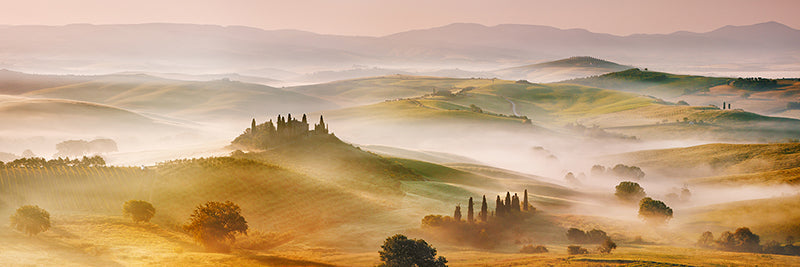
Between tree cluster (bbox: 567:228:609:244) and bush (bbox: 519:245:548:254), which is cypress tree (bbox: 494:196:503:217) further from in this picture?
bush (bbox: 519:245:548:254)

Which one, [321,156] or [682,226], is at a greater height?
[321,156]

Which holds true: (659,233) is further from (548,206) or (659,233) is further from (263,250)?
(263,250)

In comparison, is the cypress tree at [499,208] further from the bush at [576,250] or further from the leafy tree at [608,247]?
the leafy tree at [608,247]

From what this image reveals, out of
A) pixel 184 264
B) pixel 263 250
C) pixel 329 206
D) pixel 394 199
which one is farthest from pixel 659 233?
pixel 184 264

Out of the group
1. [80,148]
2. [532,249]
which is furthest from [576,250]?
[80,148]

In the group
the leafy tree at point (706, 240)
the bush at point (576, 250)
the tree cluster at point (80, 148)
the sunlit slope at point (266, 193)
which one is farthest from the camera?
the tree cluster at point (80, 148)

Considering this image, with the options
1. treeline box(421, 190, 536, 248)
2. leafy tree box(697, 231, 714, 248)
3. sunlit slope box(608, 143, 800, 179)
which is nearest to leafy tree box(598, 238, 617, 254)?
treeline box(421, 190, 536, 248)

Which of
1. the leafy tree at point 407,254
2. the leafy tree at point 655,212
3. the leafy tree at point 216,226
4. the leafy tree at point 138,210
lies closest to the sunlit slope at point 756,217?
the leafy tree at point 655,212
